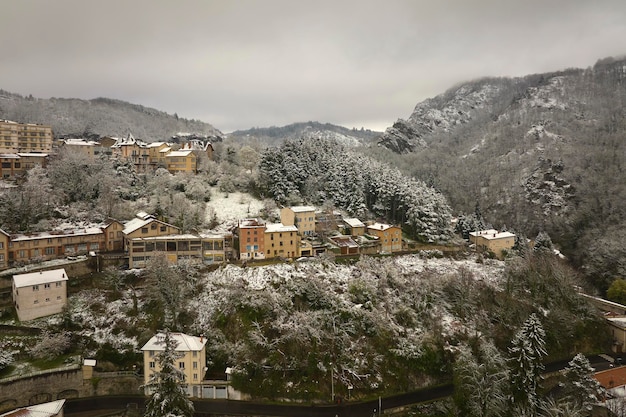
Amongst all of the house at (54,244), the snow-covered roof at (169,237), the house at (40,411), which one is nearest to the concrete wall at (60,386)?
the house at (40,411)

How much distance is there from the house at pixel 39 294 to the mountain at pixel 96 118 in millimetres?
69627

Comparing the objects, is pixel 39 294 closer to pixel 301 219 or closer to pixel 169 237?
pixel 169 237

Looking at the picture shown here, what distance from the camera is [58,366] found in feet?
99.6

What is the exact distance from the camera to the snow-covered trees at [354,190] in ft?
192

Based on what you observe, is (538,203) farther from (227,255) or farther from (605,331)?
(227,255)

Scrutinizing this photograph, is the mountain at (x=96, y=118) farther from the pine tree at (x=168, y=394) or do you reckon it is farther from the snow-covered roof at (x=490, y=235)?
the snow-covered roof at (x=490, y=235)

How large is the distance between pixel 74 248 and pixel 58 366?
52.1 ft

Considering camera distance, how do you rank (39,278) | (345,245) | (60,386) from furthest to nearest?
(345,245) → (39,278) → (60,386)

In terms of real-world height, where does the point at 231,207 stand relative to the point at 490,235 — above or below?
above

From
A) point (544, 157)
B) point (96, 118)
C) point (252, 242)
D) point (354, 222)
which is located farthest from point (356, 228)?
point (96, 118)

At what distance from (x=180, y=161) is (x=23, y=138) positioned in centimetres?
3015

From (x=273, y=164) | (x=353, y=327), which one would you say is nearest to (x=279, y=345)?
(x=353, y=327)

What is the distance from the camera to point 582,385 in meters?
26.0

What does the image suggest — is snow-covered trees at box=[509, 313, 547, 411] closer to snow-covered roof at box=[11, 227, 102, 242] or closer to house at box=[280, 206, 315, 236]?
house at box=[280, 206, 315, 236]
